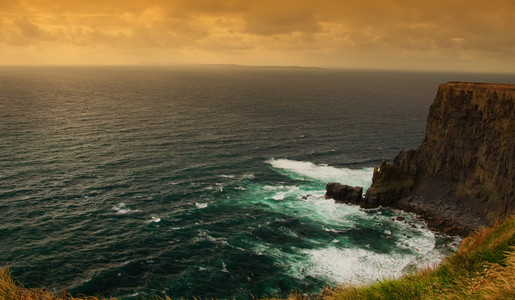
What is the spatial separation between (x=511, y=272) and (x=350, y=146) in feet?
298

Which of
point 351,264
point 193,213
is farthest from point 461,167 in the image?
point 193,213

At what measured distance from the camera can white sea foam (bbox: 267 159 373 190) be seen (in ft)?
255

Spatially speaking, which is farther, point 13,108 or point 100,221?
point 13,108

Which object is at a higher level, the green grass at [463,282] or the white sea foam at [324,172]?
the green grass at [463,282]

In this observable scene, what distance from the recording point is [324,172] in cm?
8212

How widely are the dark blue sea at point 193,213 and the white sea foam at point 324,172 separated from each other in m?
0.27

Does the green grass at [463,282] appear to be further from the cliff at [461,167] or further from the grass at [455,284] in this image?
the cliff at [461,167]

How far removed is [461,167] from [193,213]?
51.8 m

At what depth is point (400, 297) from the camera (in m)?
13.6

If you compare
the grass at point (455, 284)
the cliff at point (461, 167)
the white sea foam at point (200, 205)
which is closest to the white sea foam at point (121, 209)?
the white sea foam at point (200, 205)

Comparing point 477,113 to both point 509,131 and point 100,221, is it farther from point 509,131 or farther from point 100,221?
point 100,221

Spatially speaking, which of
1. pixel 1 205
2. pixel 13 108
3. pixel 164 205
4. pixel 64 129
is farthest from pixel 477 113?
pixel 13 108

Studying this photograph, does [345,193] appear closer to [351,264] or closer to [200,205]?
[351,264]

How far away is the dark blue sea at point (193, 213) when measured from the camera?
43719 millimetres
